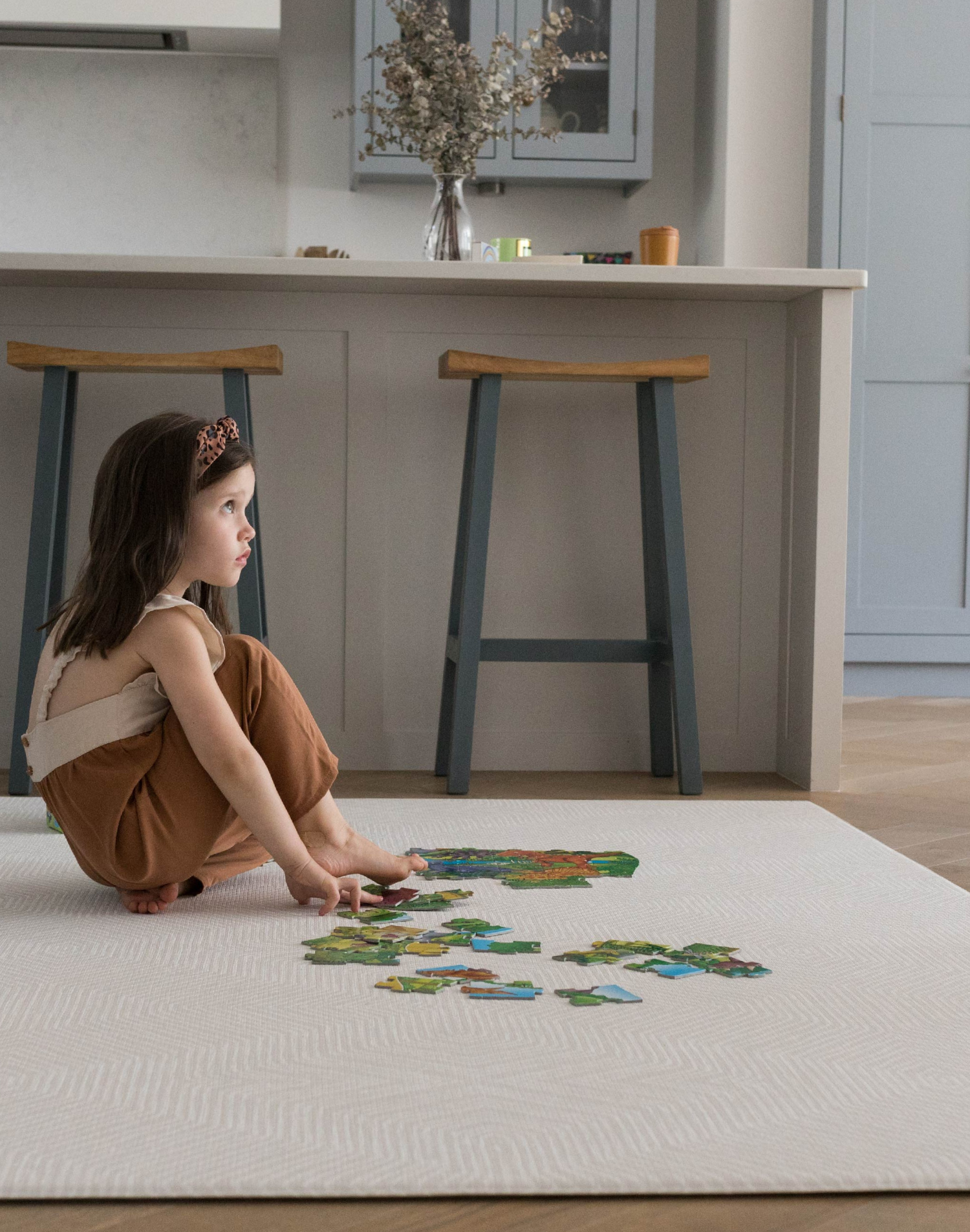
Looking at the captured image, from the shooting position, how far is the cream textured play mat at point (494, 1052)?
821 mm

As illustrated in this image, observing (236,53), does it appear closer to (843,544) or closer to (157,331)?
(157,331)

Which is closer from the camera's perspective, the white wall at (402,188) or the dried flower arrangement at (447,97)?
the dried flower arrangement at (447,97)

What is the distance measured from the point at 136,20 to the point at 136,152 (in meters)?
0.38

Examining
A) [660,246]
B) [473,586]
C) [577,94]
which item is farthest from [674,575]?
[577,94]

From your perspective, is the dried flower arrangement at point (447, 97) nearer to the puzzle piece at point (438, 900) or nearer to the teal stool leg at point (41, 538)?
the teal stool leg at point (41, 538)

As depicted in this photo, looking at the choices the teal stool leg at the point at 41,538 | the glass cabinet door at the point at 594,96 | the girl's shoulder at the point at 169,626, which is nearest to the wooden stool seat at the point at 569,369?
the teal stool leg at the point at 41,538

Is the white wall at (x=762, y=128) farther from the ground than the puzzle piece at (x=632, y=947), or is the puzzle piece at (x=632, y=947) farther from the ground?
the white wall at (x=762, y=128)

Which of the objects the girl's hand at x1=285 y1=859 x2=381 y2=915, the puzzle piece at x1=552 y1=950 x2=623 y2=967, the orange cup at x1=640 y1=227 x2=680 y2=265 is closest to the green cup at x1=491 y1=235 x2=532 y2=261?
the orange cup at x1=640 y1=227 x2=680 y2=265

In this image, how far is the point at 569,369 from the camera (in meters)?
2.19

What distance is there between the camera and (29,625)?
2154 millimetres

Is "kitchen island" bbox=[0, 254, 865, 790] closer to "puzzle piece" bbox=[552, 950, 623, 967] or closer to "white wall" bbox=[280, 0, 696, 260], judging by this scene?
"puzzle piece" bbox=[552, 950, 623, 967]

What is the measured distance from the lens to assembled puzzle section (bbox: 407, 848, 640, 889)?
1552mm

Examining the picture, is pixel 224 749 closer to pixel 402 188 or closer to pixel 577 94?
pixel 577 94

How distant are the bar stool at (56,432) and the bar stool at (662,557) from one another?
1.14 feet
